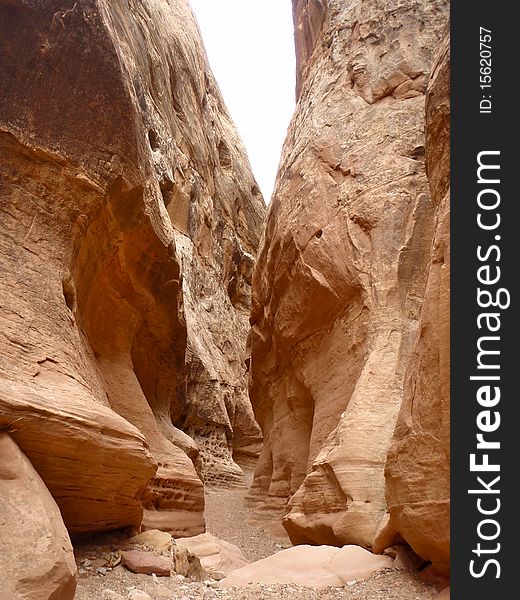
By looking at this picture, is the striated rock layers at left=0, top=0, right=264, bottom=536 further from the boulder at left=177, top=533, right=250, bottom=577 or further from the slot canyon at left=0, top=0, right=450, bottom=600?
the boulder at left=177, top=533, right=250, bottom=577

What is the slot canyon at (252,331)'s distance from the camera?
4.10 metres

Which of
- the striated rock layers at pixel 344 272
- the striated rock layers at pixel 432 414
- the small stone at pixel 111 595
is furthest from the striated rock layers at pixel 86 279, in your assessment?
the striated rock layers at pixel 432 414

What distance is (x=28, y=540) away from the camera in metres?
3.13

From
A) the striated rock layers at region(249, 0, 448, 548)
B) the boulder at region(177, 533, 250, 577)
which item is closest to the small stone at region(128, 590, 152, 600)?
the boulder at region(177, 533, 250, 577)

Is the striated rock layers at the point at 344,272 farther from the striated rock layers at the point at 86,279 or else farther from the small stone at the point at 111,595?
the small stone at the point at 111,595

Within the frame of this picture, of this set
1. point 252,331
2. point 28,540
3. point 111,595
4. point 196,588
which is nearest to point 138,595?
point 111,595

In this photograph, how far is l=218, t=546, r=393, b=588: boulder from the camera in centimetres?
459

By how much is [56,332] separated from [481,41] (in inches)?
157

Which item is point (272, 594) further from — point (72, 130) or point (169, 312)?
point (169, 312)

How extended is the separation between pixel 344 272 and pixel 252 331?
4.67m

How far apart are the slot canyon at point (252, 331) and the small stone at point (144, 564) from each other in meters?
0.03

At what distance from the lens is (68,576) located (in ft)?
10.5

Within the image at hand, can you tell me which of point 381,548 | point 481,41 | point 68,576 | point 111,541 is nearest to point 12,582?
point 68,576

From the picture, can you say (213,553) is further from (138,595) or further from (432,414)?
(432,414)
